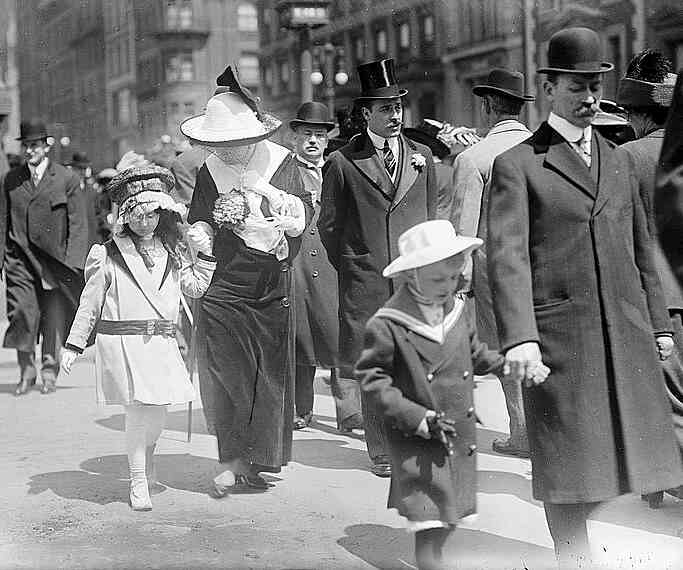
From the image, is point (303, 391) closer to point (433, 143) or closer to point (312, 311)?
point (312, 311)

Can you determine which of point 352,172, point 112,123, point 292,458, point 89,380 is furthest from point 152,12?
point 89,380

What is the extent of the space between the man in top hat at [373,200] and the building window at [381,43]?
181 centimetres

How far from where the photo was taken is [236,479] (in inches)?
222

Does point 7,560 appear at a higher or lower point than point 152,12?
lower

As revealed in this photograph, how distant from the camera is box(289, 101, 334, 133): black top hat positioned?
304 inches

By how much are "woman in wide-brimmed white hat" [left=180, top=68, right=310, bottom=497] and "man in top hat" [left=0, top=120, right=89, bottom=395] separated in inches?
143

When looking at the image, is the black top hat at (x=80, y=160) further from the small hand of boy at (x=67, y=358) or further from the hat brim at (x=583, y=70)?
the hat brim at (x=583, y=70)

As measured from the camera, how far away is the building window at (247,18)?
688 centimetres

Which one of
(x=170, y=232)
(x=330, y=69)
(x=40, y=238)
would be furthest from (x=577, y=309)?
(x=330, y=69)

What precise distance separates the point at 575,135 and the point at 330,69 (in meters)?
6.29

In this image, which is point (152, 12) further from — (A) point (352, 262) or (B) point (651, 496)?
(B) point (651, 496)

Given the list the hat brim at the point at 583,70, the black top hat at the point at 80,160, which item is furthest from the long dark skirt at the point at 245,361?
the black top hat at the point at 80,160

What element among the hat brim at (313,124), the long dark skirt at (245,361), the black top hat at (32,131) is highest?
the black top hat at (32,131)

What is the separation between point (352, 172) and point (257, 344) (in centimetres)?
89
